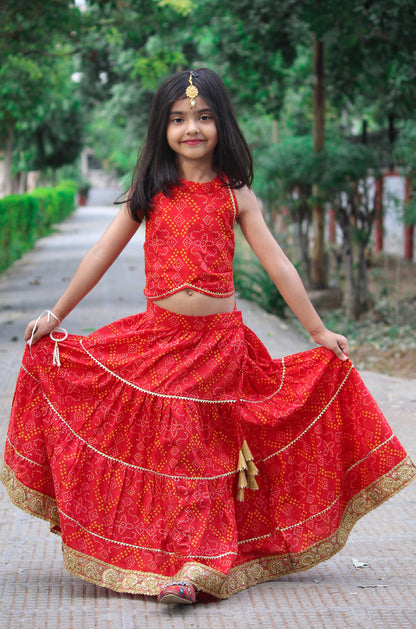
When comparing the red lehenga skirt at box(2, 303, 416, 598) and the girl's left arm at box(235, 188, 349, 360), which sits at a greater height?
the girl's left arm at box(235, 188, 349, 360)

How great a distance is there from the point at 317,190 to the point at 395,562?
31.2 ft

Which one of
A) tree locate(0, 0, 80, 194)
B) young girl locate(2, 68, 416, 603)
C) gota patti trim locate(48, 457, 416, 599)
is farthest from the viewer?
tree locate(0, 0, 80, 194)

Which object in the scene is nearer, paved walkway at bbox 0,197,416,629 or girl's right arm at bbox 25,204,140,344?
paved walkway at bbox 0,197,416,629

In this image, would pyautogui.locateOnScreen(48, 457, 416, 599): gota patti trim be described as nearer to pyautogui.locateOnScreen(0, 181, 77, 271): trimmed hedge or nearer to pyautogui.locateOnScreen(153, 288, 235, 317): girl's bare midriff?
pyautogui.locateOnScreen(153, 288, 235, 317): girl's bare midriff

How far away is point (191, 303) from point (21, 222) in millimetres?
17294

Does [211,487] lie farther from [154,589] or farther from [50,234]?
[50,234]

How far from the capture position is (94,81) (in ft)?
88.4

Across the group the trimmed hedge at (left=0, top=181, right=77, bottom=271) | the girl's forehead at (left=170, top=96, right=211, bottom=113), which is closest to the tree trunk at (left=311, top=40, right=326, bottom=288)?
the trimmed hedge at (left=0, top=181, right=77, bottom=271)

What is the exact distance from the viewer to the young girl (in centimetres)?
306

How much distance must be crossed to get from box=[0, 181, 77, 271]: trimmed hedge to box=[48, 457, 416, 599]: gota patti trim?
41.0 ft

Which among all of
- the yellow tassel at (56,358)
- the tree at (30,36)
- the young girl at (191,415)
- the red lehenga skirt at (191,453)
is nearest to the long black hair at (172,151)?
the young girl at (191,415)

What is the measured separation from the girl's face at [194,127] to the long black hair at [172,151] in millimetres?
22

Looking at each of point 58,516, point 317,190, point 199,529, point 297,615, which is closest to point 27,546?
point 58,516

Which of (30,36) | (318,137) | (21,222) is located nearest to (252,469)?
(318,137)
